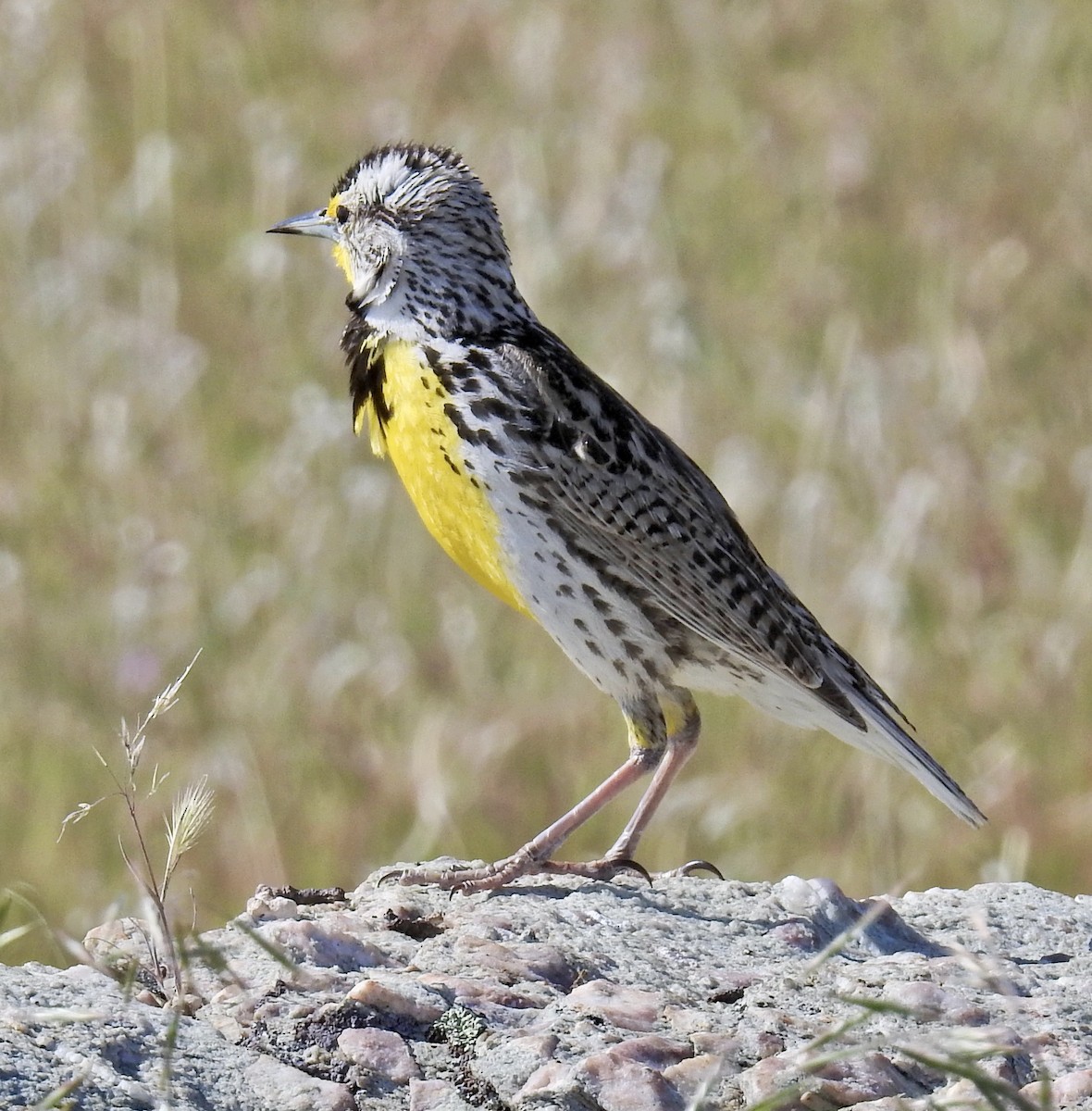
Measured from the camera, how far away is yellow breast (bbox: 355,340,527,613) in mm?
5055

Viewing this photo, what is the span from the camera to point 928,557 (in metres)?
8.36

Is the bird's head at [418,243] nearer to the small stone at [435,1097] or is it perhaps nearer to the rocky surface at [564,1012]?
the rocky surface at [564,1012]

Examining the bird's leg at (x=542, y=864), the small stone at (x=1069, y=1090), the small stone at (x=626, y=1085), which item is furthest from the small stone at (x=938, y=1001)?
the bird's leg at (x=542, y=864)

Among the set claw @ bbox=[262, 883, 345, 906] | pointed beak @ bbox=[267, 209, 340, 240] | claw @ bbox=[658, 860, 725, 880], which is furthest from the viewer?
pointed beak @ bbox=[267, 209, 340, 240]

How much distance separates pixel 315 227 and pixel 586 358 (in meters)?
3.60

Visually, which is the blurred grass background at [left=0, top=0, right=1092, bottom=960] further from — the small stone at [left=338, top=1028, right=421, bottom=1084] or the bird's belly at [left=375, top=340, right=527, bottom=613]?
the small stone at [left=338, top=1028, right=421, bottom=1084]

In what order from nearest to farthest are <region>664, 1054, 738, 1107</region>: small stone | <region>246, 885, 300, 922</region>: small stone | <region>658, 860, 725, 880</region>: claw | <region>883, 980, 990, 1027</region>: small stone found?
<region>664, 1054, 738, 1107</region>: small stone → <region>883, 980, 990, 1027</region>: small stone → <region>246, 885, 300, 922</region>: small stone → <region>658, 860, 725, 880</region>: claw

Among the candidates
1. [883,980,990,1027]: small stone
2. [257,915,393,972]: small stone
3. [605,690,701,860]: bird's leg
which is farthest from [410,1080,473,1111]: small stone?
[605,690,701,860]: bird's leg

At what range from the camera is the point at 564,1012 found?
3.62 m

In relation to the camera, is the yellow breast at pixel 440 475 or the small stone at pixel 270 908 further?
the yellow breast at pixel 440 475

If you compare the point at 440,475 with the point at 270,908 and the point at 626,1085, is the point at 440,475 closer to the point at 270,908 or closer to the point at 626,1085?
the point at 270,908

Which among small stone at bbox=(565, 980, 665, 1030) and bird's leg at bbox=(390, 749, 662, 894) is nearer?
small stone at bbox=(565, 980, 665, 1030)

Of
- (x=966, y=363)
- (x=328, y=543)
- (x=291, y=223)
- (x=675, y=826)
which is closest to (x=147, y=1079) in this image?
(x=291, y=223)

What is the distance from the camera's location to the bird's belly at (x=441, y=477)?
5055 millimetres
